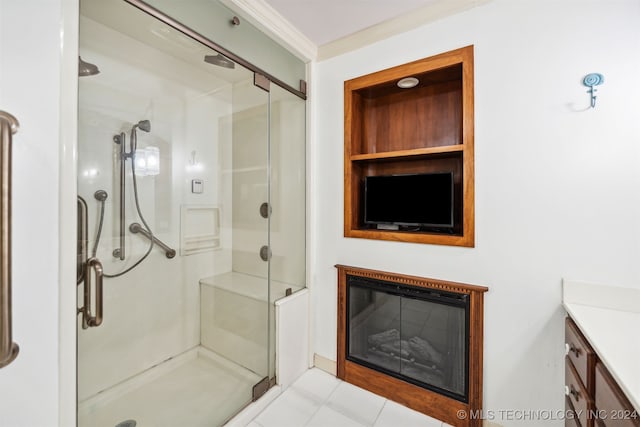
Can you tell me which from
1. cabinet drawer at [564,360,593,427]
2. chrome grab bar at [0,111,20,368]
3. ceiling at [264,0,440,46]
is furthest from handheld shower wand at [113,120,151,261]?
cabinet drawer at [564,360,593,427]

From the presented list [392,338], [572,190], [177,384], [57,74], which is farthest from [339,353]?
[57,74]

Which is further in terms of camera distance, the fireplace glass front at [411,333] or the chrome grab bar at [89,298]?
the fireplace glass front at [411,333]

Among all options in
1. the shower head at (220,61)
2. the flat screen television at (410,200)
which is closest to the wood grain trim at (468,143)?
the flat screen television at (410,200)

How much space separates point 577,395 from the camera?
1177 mm

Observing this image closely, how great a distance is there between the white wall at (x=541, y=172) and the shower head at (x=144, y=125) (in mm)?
1813

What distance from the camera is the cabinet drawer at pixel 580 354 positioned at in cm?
104

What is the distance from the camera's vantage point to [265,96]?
1989 mm

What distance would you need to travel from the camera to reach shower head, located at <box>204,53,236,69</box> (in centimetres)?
167

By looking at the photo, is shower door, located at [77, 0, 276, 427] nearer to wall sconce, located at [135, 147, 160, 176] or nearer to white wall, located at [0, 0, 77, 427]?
wall sconce, located at [135, 147, 160, 176]

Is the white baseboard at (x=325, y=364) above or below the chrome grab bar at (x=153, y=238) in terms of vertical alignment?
below

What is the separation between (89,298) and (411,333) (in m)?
1.82

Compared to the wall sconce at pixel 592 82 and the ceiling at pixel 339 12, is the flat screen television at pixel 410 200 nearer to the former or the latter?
the wall sconce at pixel 592 82

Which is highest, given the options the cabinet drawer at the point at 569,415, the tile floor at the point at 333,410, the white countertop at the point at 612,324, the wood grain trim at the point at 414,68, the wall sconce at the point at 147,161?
the wood grain trim at the point at 414,68

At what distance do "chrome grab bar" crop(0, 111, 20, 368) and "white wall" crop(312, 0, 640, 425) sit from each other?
1.91 metres
